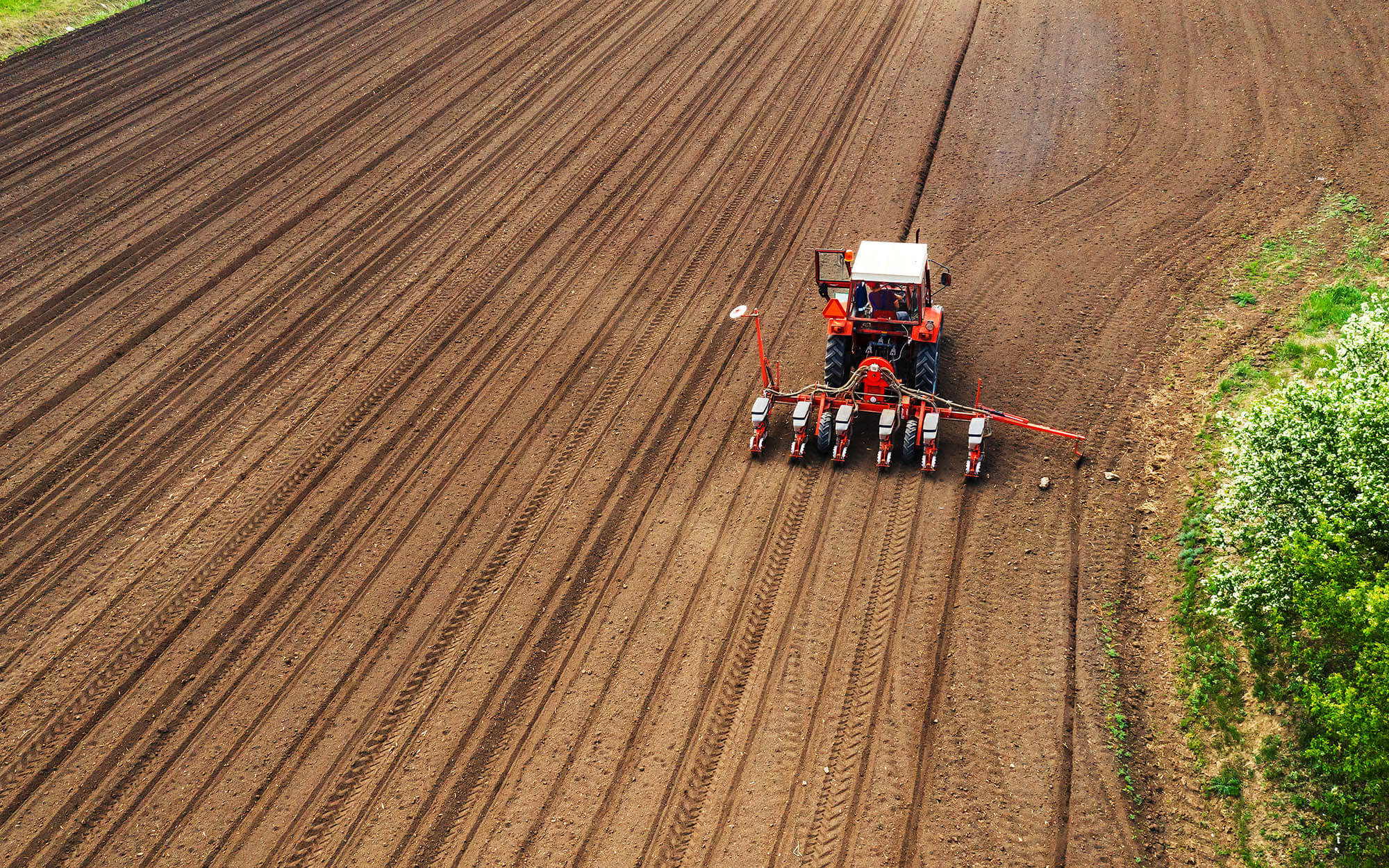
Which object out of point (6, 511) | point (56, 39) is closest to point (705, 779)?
point (6, 511)

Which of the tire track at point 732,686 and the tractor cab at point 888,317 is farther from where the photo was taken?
the tractor cab at point 888,317

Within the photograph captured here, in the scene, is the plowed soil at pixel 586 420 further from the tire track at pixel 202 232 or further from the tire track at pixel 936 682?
the tire track at pixel 202 232

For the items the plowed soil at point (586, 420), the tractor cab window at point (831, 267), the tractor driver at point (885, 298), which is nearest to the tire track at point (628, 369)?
the plowed soil at point (586, 420)

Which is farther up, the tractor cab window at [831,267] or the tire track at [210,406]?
the tractor cab window at [831,267]

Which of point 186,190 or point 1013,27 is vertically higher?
point 1013,27

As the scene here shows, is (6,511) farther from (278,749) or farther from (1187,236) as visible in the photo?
(1187,236)

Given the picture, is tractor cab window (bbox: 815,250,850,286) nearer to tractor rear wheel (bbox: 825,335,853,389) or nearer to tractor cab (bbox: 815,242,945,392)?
tractor cab (bbox: 815,242,945,392)
